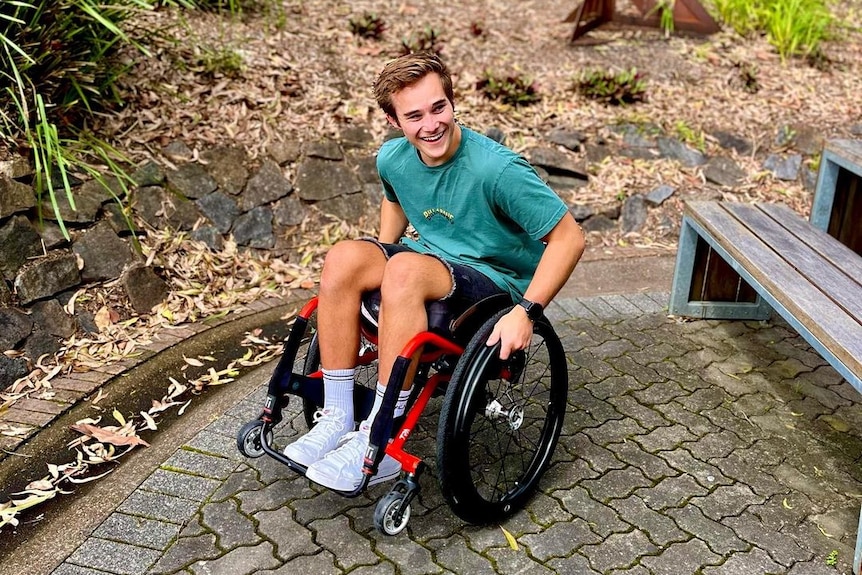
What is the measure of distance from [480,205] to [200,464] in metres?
1.25

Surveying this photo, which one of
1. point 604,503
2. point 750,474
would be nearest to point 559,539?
point 604,503

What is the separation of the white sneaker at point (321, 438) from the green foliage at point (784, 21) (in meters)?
5.09

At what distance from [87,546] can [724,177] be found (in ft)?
13.9

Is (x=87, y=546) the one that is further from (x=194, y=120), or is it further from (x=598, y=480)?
(x=194, y=120)

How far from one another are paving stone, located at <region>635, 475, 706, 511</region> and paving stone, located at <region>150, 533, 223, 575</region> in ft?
4.24

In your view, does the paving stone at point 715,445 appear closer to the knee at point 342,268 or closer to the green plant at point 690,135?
the knee at point 342,268

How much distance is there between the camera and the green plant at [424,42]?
554 centimetres

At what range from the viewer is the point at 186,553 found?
234 centimetres

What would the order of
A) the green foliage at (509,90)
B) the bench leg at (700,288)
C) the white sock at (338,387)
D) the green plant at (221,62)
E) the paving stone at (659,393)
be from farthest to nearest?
the green foliage at (509,90), the green plant at (221,62), the bench leg at (700,288), the paving stone at (659,393), the white sock at (338,387)

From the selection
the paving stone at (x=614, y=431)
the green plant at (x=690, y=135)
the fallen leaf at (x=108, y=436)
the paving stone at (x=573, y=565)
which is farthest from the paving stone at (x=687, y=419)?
the green plant at (x=690, y=135)

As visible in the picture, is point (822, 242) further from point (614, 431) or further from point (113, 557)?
point (113, 557)

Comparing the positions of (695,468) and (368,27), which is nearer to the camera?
(695,468)

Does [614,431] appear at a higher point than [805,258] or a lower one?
lower

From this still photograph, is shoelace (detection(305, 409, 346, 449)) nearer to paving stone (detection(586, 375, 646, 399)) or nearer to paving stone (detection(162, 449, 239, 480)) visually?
paving stone (detection(162, 449, 239, 480))
